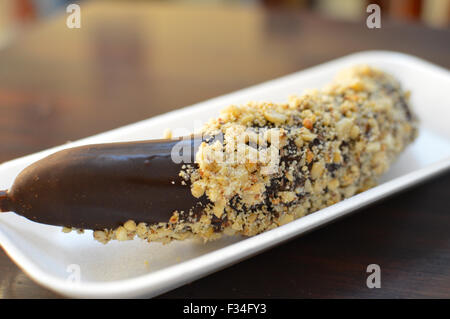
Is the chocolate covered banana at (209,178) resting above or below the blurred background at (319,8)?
below

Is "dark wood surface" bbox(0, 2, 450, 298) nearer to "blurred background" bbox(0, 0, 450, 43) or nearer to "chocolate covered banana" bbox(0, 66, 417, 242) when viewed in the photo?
"chocolate covered banana" bbox(0, 66, 417, 242)

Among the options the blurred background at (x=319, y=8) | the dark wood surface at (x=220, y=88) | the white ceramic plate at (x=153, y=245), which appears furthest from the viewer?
the blurred background at (x=319, y=8)

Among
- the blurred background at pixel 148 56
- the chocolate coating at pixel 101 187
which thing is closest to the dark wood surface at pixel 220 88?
the blurred background at pixel 148 56

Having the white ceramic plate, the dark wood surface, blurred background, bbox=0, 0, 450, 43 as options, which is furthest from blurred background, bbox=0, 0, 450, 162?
blurred background, bbox=0, 0, 450, 43

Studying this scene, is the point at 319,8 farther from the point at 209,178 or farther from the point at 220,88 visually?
the point at 209,178

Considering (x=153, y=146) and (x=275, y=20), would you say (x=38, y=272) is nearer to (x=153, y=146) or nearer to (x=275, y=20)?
(x=153, y=146)

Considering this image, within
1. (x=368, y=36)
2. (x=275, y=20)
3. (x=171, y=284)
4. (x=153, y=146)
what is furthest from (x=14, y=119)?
(x=368, y=36)

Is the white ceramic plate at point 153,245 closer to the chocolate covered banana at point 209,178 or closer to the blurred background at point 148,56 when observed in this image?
the chocolate covered banana at point 209,178

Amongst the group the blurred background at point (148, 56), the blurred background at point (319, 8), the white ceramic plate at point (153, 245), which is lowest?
the white ceramic plate at point (153, 245)

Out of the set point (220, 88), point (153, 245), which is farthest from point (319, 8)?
point (153, 245)
